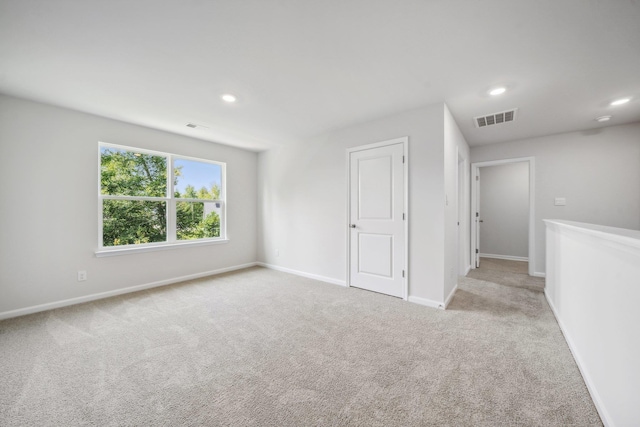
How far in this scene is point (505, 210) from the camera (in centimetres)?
584

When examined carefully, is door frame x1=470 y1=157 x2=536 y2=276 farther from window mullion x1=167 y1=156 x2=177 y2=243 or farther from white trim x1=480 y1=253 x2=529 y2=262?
window mullion x1=167 y1=156 x2=177 y2=243

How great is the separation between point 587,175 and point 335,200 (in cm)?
397

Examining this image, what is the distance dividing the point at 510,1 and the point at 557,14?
0.37 meters

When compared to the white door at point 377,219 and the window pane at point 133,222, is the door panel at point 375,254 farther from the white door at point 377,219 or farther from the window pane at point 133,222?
the window pane at point 133,222

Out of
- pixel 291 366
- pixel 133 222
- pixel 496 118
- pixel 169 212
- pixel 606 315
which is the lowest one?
pixel 291 366

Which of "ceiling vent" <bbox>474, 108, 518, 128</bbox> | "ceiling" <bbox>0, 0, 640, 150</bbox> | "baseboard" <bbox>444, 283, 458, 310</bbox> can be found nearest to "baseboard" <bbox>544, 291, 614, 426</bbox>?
"baseboard" <bbox>444, 283, 458, 310</bbox>

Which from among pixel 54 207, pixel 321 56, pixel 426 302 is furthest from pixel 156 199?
pixel 426 302

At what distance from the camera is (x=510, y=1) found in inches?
58.8

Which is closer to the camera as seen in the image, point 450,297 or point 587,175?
point 450,297

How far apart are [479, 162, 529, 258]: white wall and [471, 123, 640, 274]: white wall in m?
1.47

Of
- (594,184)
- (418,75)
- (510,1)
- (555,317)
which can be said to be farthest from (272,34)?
(594,184)

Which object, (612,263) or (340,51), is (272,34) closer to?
Answer: (340,51)

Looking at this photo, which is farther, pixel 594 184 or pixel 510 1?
pixel 594 184

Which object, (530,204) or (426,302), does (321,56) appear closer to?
(426,302)
